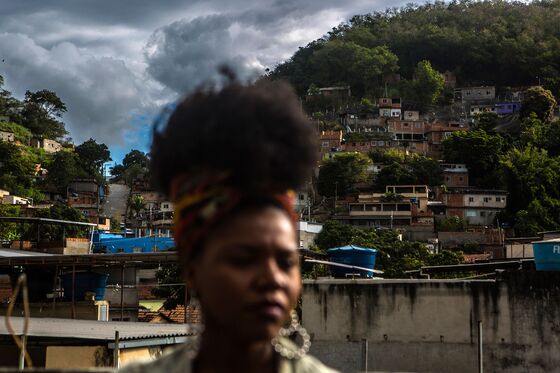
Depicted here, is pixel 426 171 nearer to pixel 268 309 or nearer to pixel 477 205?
pixel 477 205

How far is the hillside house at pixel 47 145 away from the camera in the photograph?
307 ft

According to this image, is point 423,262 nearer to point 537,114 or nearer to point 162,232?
point 162,232

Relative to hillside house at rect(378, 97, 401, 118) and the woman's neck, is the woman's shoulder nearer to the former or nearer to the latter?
the woman's neck

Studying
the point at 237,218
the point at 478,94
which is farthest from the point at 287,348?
the point at 478,94

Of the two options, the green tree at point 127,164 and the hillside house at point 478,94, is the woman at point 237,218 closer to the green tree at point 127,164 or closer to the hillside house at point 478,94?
the green tree at point 127,164

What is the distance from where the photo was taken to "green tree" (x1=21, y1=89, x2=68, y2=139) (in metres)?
99.2

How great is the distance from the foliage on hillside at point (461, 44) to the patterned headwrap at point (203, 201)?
112259 mm

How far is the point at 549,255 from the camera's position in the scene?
1580cm

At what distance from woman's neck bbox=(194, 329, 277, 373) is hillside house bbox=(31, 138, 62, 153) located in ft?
314

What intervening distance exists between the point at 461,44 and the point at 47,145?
7098 cm

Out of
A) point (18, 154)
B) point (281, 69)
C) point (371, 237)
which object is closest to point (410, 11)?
point (281, 69)

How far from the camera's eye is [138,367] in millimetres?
1657

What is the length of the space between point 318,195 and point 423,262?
107ft

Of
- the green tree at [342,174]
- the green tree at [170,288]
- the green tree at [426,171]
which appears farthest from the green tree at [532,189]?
the green tree at [170,288]
